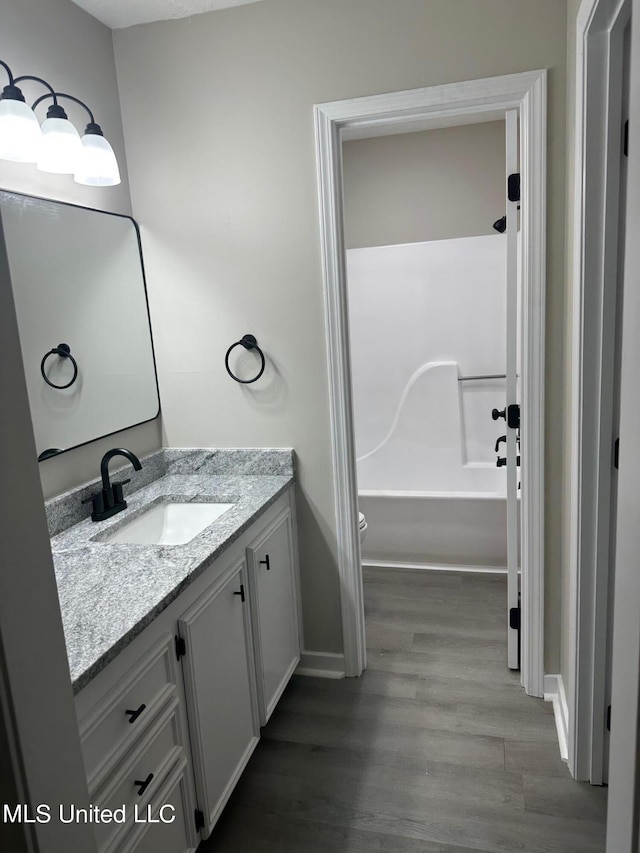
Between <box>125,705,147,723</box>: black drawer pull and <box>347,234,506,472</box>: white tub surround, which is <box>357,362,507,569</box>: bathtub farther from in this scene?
<box>125,705,147,723</box>: black drawer pull

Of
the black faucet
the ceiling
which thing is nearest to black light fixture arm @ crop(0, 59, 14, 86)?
the ceiling

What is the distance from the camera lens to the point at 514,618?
2438 millimetres

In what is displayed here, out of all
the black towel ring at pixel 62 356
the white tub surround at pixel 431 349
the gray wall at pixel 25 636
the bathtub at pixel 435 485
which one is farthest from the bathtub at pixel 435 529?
the gray wall at pixel 25 636

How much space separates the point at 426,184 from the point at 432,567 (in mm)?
2328

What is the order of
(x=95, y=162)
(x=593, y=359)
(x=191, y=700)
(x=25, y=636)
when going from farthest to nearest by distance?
(x=95, y=162) < (x=593, y=359) < (x=191, y=700) < (x=25, y=636)

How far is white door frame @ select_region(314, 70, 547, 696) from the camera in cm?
201

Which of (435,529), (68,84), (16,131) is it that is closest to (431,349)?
(435,529)

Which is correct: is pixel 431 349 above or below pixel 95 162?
below

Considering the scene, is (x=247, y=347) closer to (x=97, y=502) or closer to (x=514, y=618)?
(x=97, y=502)

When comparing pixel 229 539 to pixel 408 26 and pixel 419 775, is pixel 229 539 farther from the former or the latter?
pixel 408 26

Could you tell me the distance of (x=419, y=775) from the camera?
78.0 inches

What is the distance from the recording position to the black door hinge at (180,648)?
60.7 inches

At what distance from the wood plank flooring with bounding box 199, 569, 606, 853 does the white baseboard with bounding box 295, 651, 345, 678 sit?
39mm

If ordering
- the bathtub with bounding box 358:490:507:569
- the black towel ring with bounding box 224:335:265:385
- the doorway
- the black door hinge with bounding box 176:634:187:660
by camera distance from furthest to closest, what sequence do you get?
the doorway
the bathtub with bounding box 358:490:507:569
the black towel ring with bounding box 224:335:265:385
the black door hinge with bounding box 176:634:187:660
